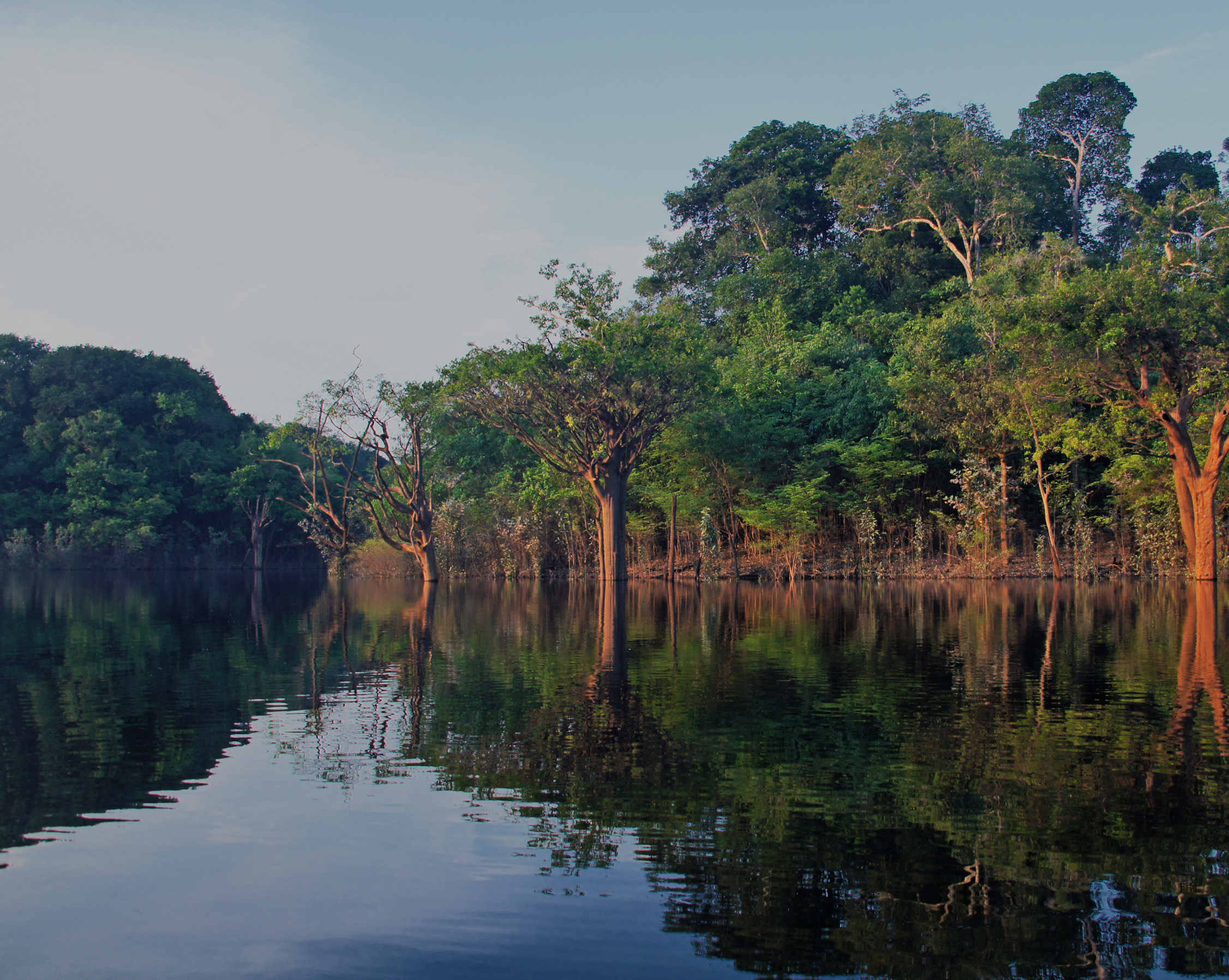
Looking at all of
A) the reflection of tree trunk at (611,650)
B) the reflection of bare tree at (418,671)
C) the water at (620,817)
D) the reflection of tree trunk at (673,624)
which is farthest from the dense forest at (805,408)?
the water at (620,817)

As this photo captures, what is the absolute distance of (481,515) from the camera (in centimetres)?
4119

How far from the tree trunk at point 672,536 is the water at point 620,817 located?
2124 centimetres

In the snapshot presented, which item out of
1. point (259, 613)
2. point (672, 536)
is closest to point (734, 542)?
point (672, 536)

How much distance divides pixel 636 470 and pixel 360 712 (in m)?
28.6

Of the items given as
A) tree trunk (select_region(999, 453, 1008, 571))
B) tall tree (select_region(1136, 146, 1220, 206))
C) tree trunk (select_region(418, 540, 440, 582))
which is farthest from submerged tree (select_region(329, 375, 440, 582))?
tall tree (select_region(1136, 146, 1220, 206))

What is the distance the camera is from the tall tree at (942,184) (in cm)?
4278

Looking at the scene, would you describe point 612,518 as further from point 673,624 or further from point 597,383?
point 673,624

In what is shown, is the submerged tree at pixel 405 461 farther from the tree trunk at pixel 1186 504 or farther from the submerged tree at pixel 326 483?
the tree trunk at pixel 1186 504

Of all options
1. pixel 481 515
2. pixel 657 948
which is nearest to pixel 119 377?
pixel 481 515

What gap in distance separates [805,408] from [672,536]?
23.0 feet

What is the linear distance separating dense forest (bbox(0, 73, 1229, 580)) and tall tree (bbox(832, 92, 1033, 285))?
0.20m

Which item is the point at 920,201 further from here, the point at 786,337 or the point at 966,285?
the point at 786,337

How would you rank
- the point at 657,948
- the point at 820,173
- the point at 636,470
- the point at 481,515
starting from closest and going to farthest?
1. the point at 657,948
2. the point at 636,470
3. the point at 481,515
4. the point at 820,173

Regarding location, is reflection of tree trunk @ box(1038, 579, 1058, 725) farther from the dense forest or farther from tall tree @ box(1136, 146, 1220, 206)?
tall tree @ box(1136, 146, 1220, 206)
